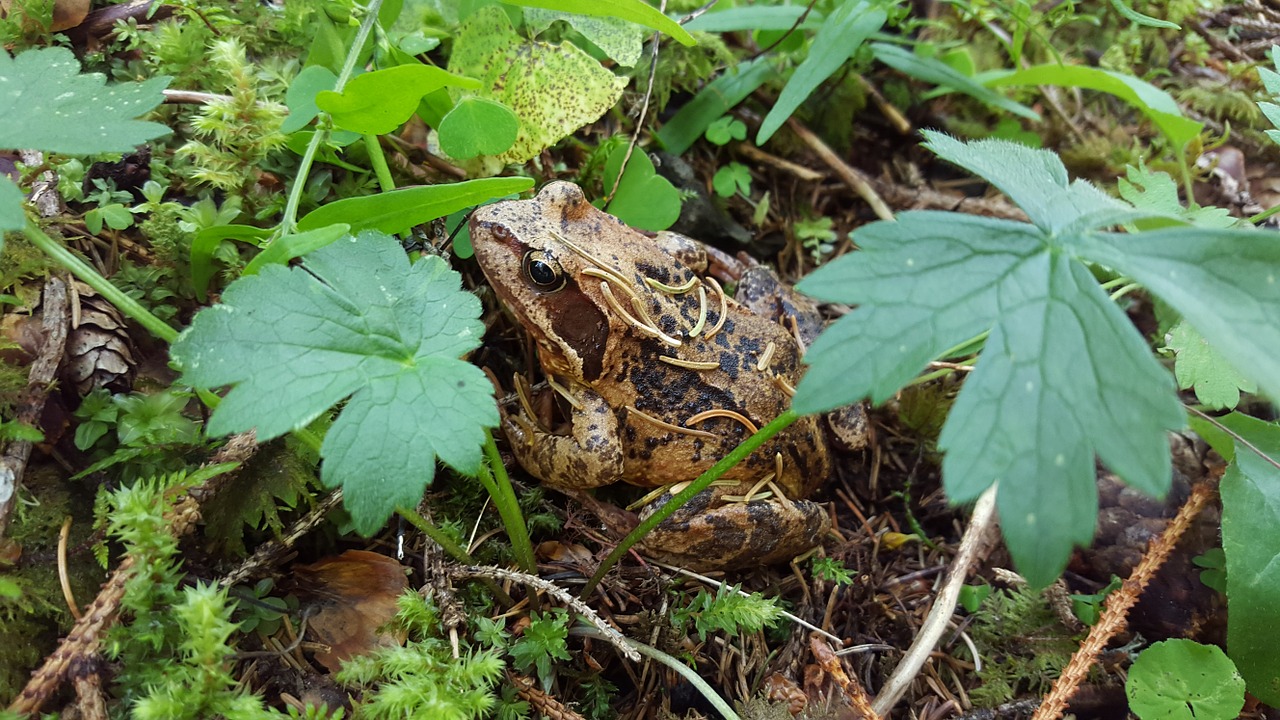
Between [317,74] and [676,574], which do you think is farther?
[676,574]

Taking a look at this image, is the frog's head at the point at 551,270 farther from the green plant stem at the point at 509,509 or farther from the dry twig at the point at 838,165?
the dry twig at the point at 838,165

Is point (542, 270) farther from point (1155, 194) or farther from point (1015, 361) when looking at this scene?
point (1155, 194)

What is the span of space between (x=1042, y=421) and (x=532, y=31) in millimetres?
2801

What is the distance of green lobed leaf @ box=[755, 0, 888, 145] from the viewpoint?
3516mm

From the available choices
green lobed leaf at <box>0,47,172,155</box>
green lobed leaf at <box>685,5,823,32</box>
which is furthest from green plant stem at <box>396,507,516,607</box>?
green lobed leaf at <box>685,5,823,32</box>

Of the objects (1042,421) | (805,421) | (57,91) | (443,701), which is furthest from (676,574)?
(57,91)

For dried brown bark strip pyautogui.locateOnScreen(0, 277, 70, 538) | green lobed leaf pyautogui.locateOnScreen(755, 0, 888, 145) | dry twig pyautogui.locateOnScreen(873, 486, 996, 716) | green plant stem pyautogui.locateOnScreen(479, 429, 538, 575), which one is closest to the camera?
dried brown bark strip pyautogui.locateOnScreen(0, 277, 70, 538)

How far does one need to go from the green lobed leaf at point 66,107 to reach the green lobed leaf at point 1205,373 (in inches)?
143

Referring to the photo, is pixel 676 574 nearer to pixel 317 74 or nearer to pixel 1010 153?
pixel 1010 153

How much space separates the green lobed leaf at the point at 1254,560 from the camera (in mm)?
2516

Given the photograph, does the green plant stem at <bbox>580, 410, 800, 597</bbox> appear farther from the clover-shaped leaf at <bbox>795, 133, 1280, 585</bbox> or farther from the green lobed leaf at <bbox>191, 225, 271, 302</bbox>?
the green lobed leaf at <bbox>191, 225, 271, 302</bbox>

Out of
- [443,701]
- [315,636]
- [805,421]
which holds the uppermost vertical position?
[805,421]

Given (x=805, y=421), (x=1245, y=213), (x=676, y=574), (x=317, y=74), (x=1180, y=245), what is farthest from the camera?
(x=1245, y=213)

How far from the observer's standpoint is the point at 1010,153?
227 cm
